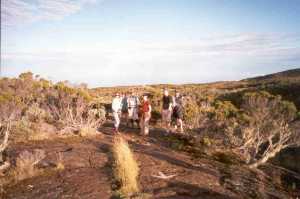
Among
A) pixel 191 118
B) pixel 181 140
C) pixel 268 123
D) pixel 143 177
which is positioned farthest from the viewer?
pixel 191 118

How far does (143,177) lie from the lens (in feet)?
31.8

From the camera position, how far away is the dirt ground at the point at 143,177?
28.9ft

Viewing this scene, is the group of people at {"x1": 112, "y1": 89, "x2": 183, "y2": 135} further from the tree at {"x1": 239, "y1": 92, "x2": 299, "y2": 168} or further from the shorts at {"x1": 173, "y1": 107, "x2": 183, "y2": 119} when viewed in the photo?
the tree at {"x1": 239, "y1": 92, "x2": 299, "y2": 168}

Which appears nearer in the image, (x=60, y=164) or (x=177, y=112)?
(x=60, y=164)

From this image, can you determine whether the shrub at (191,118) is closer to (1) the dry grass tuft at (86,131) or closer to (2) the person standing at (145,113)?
(2) the person standing at (145,113)

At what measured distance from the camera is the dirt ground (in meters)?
8.81

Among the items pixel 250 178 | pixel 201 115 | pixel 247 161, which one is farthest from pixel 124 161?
pixel 201 115

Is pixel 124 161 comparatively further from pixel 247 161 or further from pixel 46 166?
pixel 247 161

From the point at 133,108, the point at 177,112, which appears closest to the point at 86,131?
the point at 133,108

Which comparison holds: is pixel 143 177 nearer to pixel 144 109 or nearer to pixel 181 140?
pixel 144 109

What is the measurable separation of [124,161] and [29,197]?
2.44m

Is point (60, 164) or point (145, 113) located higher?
point (145, 113)

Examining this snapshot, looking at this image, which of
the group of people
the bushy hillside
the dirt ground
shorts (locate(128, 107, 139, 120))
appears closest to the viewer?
the dirt ground

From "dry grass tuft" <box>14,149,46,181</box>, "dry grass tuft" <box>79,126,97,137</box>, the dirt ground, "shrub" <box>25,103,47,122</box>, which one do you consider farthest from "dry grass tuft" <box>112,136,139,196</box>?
"shrub" <box>25,103,47,122</box>
